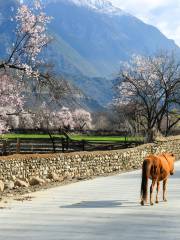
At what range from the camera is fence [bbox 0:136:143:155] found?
3647cm

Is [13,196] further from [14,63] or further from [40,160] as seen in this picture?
[14,63]

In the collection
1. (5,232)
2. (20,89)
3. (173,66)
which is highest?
(173,66)

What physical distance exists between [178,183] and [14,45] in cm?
836

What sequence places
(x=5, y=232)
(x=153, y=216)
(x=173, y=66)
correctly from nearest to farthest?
(x=5, y=232) → (x=153, y=216) → (x=173, y=66)

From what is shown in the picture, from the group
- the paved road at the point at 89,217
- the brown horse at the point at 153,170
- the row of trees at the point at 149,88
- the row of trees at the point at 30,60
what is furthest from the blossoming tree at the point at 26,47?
the row of trees at the point at 149,88

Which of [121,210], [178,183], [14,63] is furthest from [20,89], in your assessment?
[121,210]

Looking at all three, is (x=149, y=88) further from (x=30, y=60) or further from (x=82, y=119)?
(x=82, y=119)

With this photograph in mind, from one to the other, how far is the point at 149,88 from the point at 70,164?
86.9 ft

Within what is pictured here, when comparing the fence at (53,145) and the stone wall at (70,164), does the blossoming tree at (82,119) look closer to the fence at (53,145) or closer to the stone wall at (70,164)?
the fence at (53,145)

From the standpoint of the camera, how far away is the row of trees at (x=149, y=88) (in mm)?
46656

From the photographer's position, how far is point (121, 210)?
12.6 meters

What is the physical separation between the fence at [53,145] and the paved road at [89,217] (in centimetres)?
1875

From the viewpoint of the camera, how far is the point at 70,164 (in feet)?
75.3

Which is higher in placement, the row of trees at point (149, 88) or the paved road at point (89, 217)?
the row of trees at point (149, 88)
